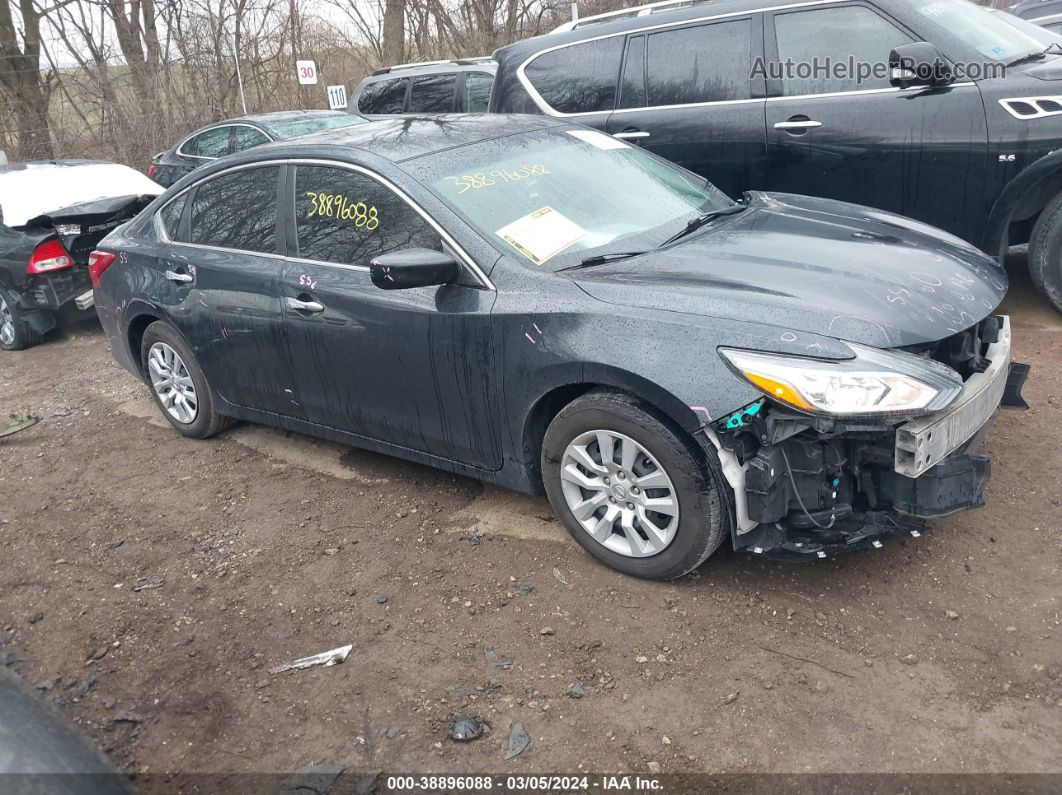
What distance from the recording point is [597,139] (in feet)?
14.9

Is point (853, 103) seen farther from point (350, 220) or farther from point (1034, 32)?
point (350, 220)

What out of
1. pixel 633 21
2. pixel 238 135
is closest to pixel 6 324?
pixel 238 135

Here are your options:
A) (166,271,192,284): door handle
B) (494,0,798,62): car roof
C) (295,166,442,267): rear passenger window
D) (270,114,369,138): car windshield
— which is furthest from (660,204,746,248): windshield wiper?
(270,114,369,138): car windshield

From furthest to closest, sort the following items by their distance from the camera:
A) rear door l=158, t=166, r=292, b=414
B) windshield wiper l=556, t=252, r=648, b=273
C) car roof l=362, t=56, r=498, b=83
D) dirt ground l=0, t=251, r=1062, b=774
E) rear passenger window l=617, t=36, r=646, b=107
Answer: car roof l=362, t=56, r=498, b=83
rear passenger window l=617, t=36, r=646, b=107
rear door l=158, t=166, r=292, b=414
windshield wiper l=556, t=252, r=648, b=273
dirt ground l=0, t=251, r=1062, b=774

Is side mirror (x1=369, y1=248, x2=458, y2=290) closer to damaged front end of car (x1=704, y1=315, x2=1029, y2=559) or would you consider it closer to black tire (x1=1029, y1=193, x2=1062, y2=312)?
damaged front end of car (x1=704, y1=315, x2=1029, y2=559)

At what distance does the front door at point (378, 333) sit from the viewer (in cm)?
364

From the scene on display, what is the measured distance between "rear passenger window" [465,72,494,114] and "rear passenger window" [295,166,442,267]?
4.57m

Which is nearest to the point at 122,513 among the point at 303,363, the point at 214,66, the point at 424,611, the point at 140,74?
the point at 303,363

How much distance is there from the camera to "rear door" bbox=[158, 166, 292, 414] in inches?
172

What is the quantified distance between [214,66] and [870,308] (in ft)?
60.2

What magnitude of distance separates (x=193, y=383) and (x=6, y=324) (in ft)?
12.5

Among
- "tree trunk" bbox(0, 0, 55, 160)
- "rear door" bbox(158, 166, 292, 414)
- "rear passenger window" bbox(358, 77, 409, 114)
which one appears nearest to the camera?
"rear door" bbox(158, 166, 292, 414)

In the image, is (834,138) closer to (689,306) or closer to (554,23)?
(689,306)

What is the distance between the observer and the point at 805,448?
296 centimetres
